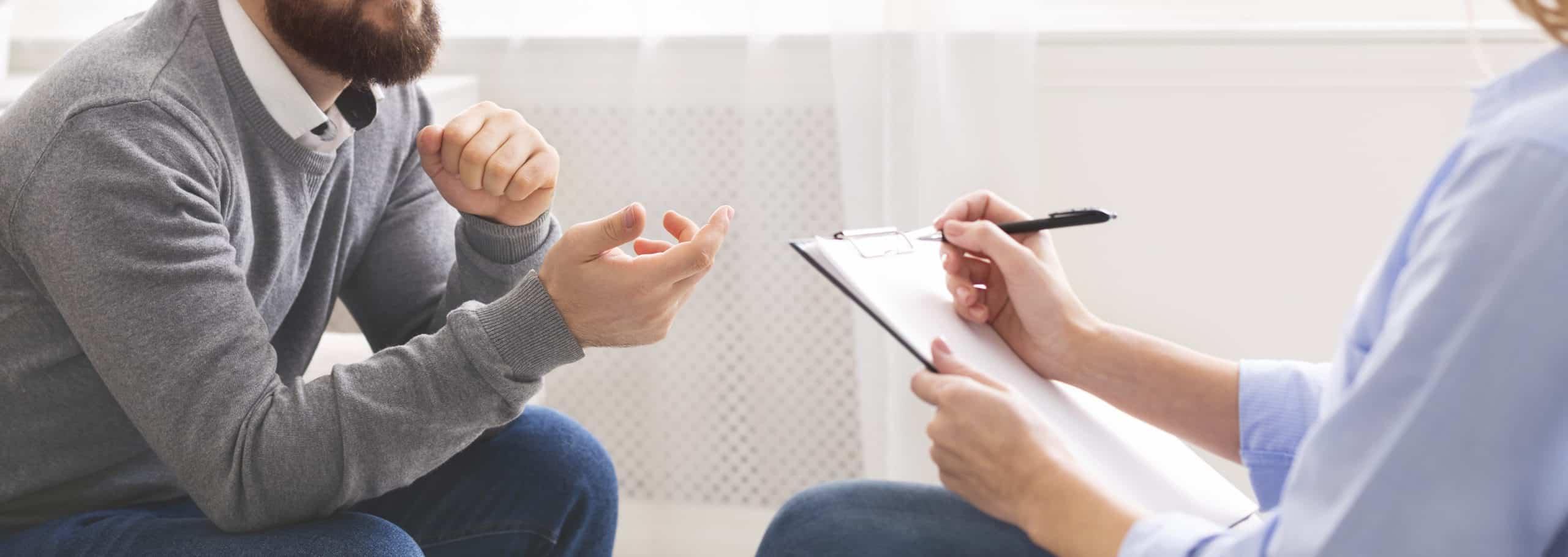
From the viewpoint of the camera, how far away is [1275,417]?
0.82 meters

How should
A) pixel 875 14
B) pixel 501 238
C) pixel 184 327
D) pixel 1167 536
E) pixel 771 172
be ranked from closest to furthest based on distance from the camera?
1. pixel 1167 536
2. pixel 184 327
3. pixel 501 238
4. pixel 875 14
5. pixel 771 172

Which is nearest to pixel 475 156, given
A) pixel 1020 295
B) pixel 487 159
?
pixel 487 159

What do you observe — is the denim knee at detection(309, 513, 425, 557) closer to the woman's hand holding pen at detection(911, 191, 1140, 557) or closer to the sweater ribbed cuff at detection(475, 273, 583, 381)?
the sweater ribbed cuff at detection(475, 273, 583, 381)

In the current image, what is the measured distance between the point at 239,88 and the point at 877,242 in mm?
495

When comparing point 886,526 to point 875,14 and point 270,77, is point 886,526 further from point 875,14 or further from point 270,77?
point 875,14

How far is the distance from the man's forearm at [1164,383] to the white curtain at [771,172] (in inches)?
27.7

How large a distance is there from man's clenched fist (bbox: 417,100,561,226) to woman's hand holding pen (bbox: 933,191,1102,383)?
1.13 feet

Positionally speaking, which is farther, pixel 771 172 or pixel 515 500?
pixel 771 172

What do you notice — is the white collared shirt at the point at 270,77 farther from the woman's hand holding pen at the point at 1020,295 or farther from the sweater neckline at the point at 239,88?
the woman's hand holding pen at the point at 1020,295

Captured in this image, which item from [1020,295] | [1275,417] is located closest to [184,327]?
[1020,295]

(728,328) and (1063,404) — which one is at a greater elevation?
(1063,404)

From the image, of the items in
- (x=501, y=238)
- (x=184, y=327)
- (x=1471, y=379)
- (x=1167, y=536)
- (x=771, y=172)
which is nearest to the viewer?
(x=1471, y=379)

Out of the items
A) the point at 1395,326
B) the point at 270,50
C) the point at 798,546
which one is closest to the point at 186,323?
the point at 270,50

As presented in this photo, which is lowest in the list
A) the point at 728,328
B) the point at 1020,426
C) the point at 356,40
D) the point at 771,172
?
the point at 728,328
